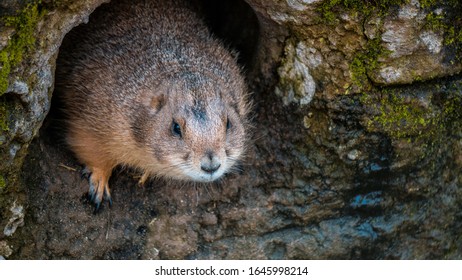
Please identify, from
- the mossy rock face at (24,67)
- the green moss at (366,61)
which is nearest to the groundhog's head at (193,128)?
the mossy rock face at (24,67)

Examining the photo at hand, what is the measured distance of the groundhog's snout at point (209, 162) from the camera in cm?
543

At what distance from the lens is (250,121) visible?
6.77m

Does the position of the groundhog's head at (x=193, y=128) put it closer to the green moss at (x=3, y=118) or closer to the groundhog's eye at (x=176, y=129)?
the groundhog's eye at (x=176, y=129)

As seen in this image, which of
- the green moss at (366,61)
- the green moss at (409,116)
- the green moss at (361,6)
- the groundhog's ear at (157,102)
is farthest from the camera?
the green moss at (409,116)

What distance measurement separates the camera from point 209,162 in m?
5.43

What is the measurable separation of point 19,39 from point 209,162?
68.6 inches

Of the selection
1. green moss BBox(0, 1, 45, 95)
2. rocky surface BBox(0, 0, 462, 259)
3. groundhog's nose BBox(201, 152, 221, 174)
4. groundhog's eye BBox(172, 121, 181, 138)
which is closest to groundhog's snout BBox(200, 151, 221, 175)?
groundhog's nose BBox(201, 152, 221, 174)

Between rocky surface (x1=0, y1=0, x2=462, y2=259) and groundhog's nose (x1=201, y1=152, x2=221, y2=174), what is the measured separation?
4.38ft

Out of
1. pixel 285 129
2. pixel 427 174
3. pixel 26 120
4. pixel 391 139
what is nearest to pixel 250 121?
pixel 285 129

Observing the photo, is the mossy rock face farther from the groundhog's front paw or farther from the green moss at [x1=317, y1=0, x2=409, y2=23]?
the green moss at [x1=317, y1=0, x2=409, y2=23]

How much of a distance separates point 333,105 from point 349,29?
0.77 m

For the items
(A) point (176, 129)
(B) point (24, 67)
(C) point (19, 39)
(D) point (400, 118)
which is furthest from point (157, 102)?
(D) point (400, 118)

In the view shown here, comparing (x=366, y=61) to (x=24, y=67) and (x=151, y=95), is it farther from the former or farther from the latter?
(x=24, y=67)

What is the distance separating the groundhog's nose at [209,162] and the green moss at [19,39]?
63.7 inches
